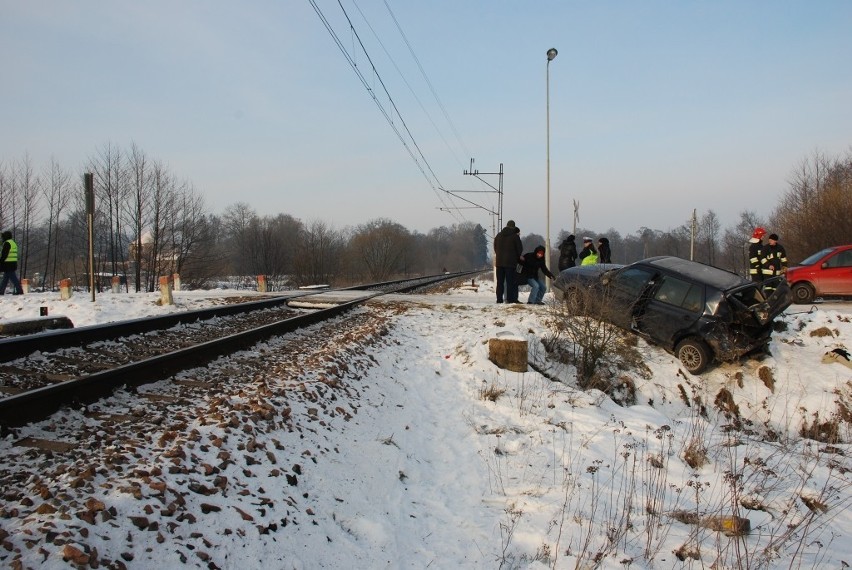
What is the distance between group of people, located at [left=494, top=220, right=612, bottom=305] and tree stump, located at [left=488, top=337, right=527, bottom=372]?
460 centimetres

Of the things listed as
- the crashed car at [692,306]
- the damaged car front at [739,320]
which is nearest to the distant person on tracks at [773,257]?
the crashed car at [692,306]

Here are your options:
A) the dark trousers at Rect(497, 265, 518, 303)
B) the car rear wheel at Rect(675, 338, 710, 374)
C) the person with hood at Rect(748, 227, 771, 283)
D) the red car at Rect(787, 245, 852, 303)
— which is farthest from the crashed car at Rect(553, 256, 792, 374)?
the red car at Rect(787, 245, 852, 303)

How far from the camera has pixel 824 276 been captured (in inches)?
547

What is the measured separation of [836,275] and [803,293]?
2.87 feet

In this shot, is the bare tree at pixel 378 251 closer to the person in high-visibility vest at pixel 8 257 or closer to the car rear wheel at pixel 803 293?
the person in high-visibility vest at pixel 8 257

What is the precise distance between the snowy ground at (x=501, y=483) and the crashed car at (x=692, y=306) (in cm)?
79

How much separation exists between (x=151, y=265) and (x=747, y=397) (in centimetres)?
3932

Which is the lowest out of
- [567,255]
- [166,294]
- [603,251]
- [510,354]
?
[510,354]

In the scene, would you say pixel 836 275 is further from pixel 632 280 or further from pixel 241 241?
pixel 241 241

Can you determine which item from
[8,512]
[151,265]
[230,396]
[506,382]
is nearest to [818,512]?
[506,382]

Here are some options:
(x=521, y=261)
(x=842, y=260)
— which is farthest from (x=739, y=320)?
(x=842, y=260)

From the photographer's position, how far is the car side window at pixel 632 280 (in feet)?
32.9

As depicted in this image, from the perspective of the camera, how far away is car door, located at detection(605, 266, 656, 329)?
9.59 m

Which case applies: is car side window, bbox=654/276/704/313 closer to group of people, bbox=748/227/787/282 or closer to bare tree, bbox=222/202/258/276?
group of people, bbox=748/227/787/282
